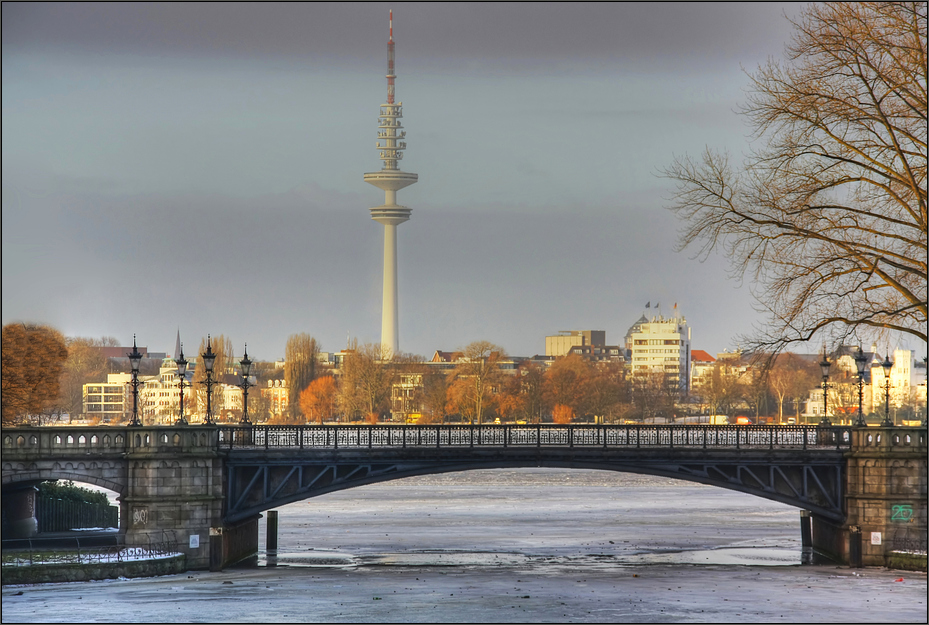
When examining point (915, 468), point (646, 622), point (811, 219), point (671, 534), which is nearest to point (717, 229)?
point (811, 219)

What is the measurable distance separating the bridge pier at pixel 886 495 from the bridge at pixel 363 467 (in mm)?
42

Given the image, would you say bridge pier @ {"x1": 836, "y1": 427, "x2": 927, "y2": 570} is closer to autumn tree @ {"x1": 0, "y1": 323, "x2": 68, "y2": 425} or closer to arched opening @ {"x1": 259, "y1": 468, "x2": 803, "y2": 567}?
arched opening @ {"x1": 259, "y1": 468, "x2": 803, "y2": 567}

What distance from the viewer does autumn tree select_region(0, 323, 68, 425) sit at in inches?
3445

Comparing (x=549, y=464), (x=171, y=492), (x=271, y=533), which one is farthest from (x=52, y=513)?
(x=549, y=464)

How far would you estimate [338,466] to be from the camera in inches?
2083

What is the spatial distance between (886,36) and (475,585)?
27591mm

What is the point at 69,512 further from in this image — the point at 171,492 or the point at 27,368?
the point at 27,368

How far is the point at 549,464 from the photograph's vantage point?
5259 cm

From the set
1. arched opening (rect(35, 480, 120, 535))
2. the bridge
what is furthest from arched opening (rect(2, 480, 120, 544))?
the bridge

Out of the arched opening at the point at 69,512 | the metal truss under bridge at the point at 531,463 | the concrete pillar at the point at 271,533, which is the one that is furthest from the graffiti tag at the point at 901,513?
the arched opening at the point at 69,512

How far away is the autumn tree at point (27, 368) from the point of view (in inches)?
3445

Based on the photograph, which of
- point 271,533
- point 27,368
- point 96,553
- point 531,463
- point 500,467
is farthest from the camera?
point 27,368

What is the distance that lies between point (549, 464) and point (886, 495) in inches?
498

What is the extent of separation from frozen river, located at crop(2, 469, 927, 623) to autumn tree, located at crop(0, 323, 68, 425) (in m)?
19.9
